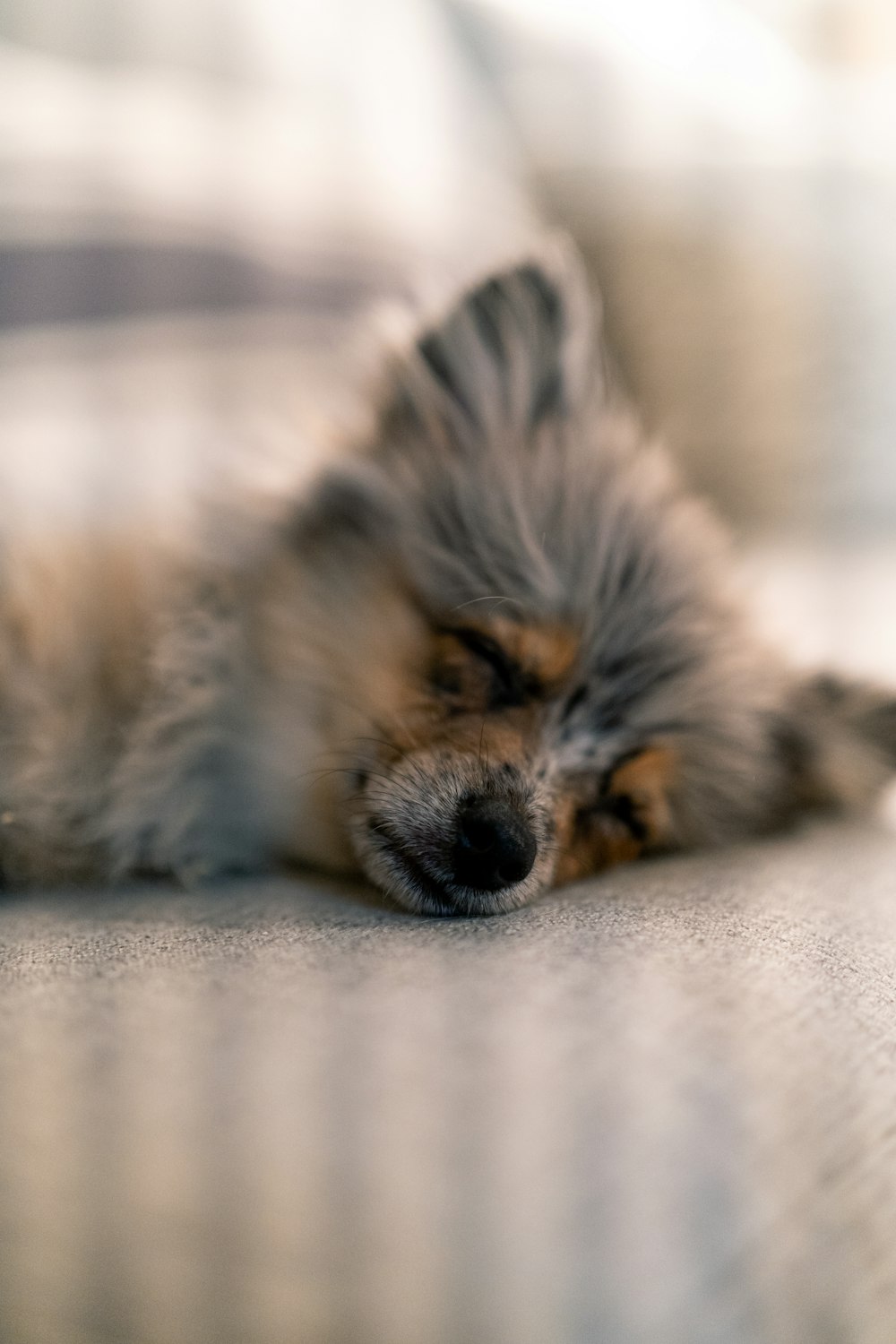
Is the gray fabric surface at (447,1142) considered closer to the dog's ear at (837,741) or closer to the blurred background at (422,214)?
the dog's ear at (837,741)

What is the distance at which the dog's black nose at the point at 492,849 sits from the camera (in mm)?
1474

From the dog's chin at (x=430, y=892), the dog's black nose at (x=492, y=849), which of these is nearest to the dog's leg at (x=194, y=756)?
the dog's chin at (x=430, y=892)

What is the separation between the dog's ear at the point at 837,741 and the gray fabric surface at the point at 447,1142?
87cm

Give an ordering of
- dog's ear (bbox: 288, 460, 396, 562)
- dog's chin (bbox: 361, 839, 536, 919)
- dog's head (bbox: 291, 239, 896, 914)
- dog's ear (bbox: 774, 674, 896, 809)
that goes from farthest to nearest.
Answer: dog's ear (bbox: 774, 674, 896, 809)
dog's ear (bbox: 288, 460, 396, 562)
dog's head (bbox: 291, 239, 896, 914)
dog's chin (bbox: 361, 839, 536, 919)

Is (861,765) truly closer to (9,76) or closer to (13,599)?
(13,599)

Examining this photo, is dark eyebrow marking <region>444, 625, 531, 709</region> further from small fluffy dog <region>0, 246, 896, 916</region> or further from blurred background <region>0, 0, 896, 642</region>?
blurred background <region>0, 0, 896, 642</region>

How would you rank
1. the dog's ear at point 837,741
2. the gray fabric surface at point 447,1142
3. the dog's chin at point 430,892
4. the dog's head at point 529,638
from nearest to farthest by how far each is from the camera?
the gray fabric surface at point 447,1142, the dog's chin at point 430,892, the dog's head at point 529,638, the dog's ear at point 837,741

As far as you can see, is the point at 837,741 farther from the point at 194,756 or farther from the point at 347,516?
the point at 194,756

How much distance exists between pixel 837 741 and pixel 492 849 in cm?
91

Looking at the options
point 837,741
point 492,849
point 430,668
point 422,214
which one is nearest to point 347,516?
point 430,668

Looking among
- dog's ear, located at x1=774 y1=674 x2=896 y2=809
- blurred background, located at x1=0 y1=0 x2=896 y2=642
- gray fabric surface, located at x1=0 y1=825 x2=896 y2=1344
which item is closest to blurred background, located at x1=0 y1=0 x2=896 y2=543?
blurred background, located at x1=0 y1=0 x2=896 y2=642

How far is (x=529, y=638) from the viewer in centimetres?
170

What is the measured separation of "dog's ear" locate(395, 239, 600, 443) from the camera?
1.89 metres

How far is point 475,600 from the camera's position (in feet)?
5.58
